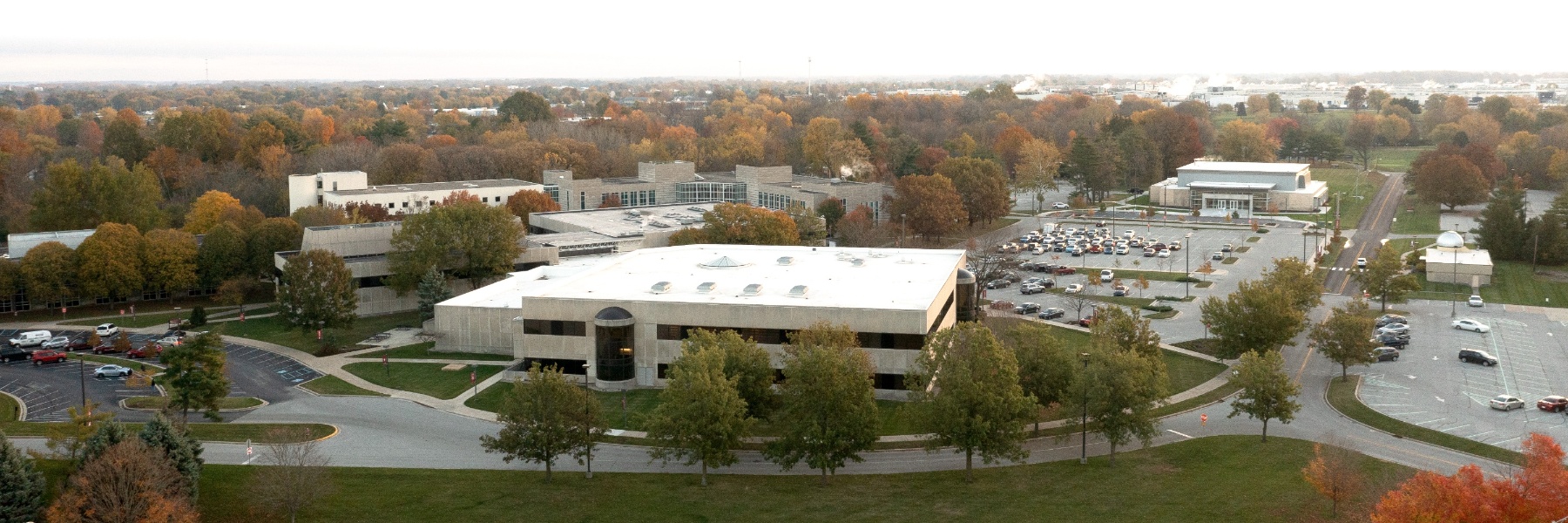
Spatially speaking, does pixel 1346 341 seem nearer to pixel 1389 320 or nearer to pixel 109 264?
pixel 1389 320

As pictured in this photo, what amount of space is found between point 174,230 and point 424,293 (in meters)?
18.4

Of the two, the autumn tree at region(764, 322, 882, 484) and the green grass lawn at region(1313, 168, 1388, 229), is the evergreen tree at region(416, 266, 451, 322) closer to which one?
the autumn tree at region(764, 322, 882, 484)

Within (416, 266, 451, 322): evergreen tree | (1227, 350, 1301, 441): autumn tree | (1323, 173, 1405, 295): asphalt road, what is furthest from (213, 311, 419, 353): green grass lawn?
(1323, 173, 1405, 295): asphalt road

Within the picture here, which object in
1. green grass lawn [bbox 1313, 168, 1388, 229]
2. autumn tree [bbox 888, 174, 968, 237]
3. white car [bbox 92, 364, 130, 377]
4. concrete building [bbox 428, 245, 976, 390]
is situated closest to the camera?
concrete building [bbox 428, 245, 976, 390]

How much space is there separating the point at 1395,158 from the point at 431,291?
126197 millimetres

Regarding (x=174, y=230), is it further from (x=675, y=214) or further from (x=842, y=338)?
(x=842, y=338)

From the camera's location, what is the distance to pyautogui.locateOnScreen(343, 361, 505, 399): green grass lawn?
147ft

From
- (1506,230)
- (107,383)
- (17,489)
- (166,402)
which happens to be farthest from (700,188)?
(17,489)

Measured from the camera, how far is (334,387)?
45562 millimetres

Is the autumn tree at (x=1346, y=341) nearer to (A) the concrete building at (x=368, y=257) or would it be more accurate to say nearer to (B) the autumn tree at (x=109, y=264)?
(A) the concrete building at (x=368, y=257)

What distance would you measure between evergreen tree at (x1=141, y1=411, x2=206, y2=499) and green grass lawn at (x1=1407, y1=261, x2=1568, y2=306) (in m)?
58.3

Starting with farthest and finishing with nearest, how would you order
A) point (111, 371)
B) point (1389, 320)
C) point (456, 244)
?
point (456, 244) → point (1389, 320) → point (111, 371)

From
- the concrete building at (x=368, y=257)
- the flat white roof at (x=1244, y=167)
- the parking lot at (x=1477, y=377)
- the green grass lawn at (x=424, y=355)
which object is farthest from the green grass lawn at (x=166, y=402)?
the flat white roof at (x=1244, y=167)

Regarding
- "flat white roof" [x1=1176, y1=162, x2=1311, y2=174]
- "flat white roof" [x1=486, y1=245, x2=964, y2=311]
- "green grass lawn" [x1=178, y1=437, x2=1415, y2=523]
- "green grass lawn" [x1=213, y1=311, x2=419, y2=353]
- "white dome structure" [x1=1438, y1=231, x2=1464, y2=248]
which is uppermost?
"flat white roof" [x1=1176, y1=162, x2=1311, y2=174]
